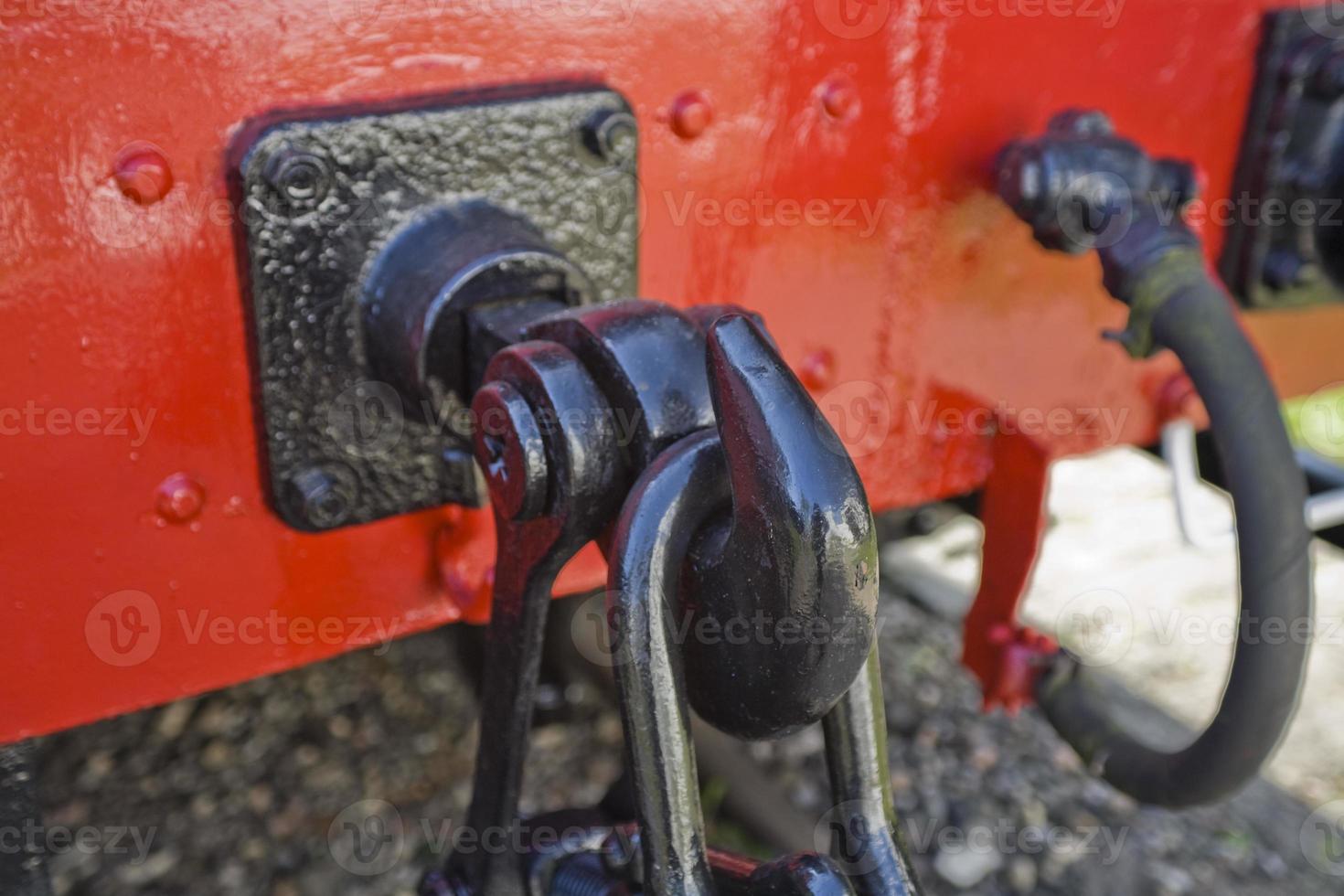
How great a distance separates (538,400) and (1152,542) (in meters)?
2.32

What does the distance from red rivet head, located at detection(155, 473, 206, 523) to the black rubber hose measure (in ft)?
2.84

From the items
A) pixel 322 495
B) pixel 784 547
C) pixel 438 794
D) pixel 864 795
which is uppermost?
pixel 784 547

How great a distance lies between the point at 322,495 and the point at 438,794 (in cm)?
105

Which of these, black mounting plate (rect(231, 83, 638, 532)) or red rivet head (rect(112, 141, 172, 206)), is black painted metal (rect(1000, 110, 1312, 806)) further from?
red rivet head (rect(112, 141, 172, 206))

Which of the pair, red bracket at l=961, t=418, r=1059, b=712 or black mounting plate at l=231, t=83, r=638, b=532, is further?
red bracket at l=961, t=418, r=1059, b=712

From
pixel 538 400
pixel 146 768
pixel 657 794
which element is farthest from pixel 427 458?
pixel 146 768

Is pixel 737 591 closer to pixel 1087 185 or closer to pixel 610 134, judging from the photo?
pixel 610 134

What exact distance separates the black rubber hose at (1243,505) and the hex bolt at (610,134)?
50 cm

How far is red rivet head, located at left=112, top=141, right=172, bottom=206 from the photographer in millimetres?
909

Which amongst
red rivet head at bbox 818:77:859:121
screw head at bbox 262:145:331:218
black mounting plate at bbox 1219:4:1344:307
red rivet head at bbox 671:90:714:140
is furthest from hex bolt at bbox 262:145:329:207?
black mounting plate at bbox 1219:4:1344:307

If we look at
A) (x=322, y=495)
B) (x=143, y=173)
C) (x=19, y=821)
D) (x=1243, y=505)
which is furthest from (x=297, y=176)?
(x=1243, y=505)

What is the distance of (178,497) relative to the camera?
3.34ft

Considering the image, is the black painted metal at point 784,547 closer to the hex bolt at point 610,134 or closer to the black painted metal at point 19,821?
the hex bolt at point 610,134

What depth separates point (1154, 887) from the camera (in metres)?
1.78
